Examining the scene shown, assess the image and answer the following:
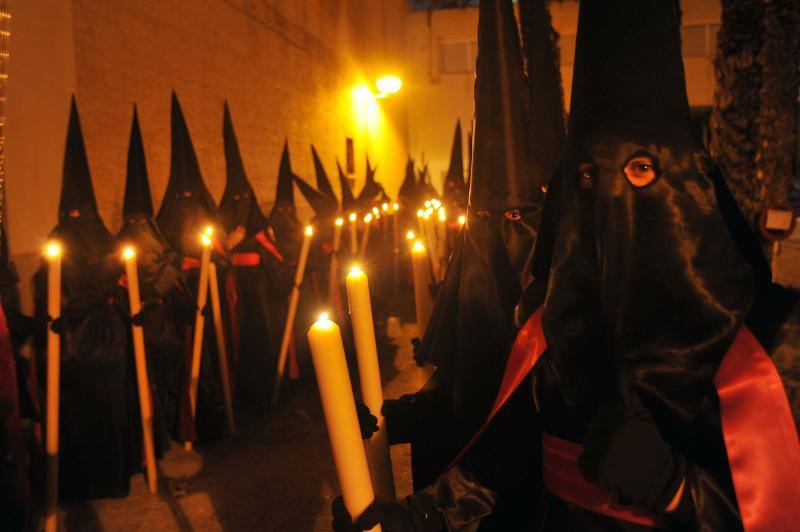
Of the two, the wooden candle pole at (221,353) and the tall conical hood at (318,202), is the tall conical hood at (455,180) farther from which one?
the wooden candle pole at (221,353)

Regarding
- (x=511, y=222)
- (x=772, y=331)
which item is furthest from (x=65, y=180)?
(x=772, y=331)

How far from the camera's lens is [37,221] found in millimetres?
5227

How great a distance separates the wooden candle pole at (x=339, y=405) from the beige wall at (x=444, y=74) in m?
19.3

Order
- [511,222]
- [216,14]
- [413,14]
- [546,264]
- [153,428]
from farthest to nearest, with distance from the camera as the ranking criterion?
1. [413,14]
2. [216,14]
3. [153,428]
4. [511,222]
5. [546,264]

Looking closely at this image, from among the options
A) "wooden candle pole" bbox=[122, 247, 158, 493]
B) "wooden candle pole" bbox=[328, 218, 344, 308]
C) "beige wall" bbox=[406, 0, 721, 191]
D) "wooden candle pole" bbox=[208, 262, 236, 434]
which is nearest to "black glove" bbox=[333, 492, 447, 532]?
"wooden candle pole" bbox=[122, 247, 158, 493]

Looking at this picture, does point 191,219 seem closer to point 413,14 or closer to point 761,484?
point 761,484

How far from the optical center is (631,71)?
1547 millimetres

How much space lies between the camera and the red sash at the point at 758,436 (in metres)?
1.25

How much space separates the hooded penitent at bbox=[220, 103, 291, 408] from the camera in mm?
5680

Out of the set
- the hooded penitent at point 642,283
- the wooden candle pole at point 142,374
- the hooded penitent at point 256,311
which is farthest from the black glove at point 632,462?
the hooded penitent at point 256,311

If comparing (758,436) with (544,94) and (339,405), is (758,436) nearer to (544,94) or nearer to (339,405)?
(339,405)

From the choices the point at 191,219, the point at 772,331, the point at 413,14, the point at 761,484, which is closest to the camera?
the point at 761,484

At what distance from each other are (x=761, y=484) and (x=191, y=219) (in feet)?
17.5

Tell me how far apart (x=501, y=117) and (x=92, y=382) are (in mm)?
3288
